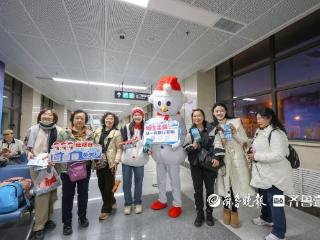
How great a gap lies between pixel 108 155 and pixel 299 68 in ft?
11.6

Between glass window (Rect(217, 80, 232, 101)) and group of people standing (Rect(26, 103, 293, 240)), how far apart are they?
10.2 ft

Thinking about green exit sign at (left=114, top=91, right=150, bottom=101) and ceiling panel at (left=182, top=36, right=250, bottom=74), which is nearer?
ceiling panel at (left=182, top=36, right=250, bottom=74)

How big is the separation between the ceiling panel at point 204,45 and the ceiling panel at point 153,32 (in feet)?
2.34

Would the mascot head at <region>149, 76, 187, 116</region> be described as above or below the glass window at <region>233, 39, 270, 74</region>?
below

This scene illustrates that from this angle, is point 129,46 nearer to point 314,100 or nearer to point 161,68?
point 161,68

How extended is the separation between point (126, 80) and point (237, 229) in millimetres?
5276

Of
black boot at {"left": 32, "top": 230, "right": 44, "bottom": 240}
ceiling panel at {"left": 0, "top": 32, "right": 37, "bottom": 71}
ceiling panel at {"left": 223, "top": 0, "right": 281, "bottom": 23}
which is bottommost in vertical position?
black boot at {"left": 32, "top": 230, "right": 44, "bottom": 240}

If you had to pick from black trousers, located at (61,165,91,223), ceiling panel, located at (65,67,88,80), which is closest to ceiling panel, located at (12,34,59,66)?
ceiling panel, located at (65,67,88,80)

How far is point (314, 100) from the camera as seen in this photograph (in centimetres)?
292

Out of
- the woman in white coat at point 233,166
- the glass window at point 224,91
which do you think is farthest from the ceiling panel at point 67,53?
the glass window at point 224,91

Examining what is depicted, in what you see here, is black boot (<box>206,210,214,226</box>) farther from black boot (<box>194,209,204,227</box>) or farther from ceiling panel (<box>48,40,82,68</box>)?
ceiling panel (<box>48,40,82,68</box>)

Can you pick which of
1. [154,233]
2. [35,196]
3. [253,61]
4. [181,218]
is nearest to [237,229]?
[181,218]

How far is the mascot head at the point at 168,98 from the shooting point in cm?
238

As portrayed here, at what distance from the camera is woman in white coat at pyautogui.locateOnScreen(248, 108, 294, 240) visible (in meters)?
1.71
